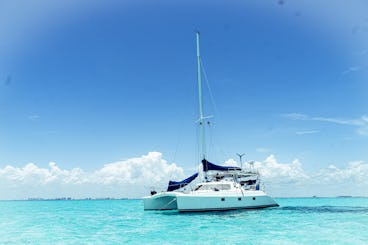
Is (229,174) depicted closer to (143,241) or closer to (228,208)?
(228,208)

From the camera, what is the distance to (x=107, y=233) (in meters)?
16.1

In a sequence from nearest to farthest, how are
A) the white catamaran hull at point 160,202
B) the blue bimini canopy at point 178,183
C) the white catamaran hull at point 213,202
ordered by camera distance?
the white catamaran hull at point 213,202 → the blue bimini canopy at point 178,183 → the white catamaran hull at point 160,202

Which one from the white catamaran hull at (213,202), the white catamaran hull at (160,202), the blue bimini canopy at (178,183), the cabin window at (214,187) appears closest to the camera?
the white catamaran hull at (213,202)

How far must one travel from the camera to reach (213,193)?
23.1 metres

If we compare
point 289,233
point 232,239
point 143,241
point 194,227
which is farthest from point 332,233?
point 143,241

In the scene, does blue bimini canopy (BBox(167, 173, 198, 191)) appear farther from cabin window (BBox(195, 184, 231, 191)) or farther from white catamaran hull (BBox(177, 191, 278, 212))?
white catamaran hull (BBox(177, 191, 278, 212))

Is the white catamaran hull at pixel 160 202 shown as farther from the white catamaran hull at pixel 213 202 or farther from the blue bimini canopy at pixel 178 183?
the white catamaran hull at pixel 213 202

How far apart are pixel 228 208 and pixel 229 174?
3.55m

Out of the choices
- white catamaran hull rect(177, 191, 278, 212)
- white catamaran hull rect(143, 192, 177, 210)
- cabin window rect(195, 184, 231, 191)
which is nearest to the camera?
white catamaran hull rect(177, 191, 278, 212)

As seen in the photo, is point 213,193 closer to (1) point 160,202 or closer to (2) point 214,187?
(2) point 214,187

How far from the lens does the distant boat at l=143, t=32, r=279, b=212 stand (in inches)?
885

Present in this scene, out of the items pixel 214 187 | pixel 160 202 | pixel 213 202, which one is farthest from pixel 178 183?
pixel 213 202

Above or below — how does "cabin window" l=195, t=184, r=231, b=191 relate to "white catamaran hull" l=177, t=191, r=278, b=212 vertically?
above

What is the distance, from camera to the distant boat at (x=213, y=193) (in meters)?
22.5
